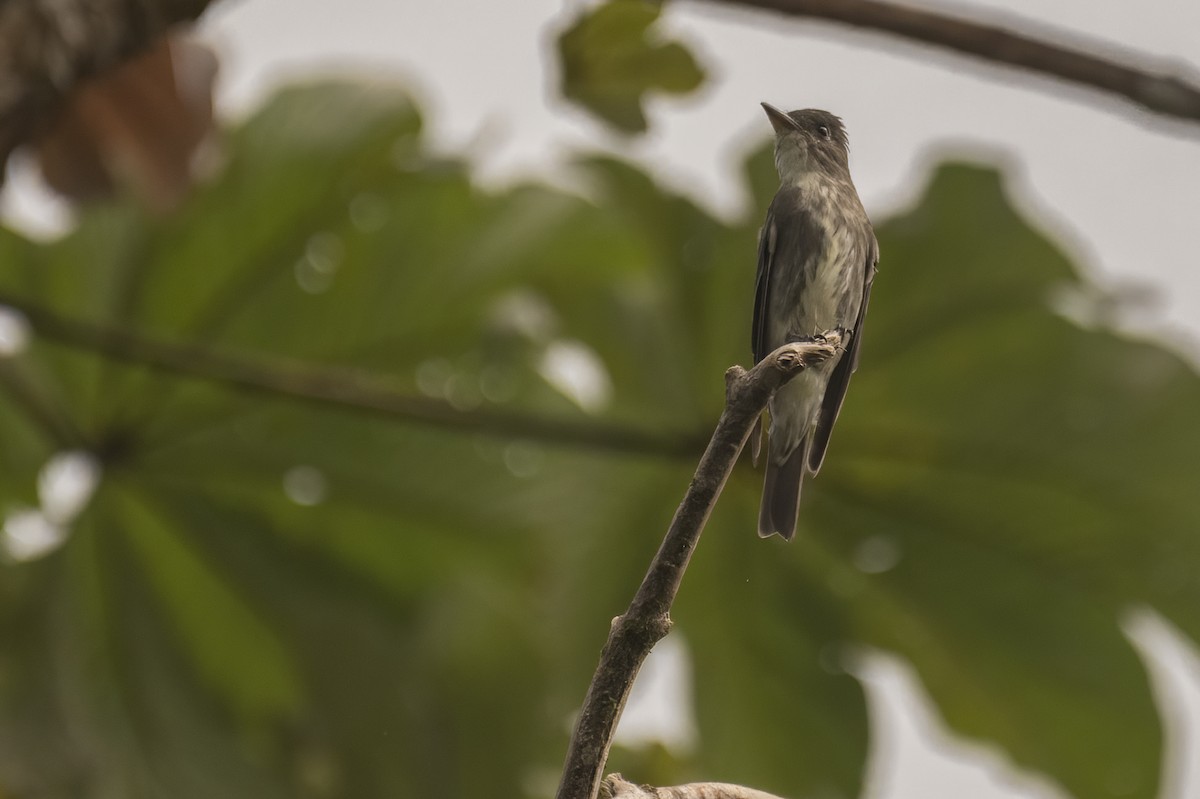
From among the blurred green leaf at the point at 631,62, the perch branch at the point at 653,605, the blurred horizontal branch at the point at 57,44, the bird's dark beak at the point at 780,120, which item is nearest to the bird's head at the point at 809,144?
the bird's dark beak at the point at 780,120

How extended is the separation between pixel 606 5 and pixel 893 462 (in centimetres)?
175

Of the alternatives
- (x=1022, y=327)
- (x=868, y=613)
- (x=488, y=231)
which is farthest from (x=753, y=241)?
(x=488, y=231)

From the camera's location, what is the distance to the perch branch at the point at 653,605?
1.01m

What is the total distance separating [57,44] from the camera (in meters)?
2.56

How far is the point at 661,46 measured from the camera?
74.4 inches

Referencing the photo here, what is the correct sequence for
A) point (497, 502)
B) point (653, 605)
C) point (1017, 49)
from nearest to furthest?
point (653, 605) < point (1017, 49) < point (497, 502)

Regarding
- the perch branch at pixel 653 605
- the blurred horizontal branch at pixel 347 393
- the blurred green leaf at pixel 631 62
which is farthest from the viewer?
the blurred horizontal branch at pixel 347 393

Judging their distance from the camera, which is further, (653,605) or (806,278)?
(806,278)

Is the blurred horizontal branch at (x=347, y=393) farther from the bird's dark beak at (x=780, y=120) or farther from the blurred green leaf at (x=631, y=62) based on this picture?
the bird's dark beak at (x=780, y=120)

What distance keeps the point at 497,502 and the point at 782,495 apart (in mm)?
3585

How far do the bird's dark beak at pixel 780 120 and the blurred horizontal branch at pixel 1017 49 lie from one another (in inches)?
16.0

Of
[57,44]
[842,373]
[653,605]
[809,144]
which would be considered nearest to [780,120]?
[809,144]

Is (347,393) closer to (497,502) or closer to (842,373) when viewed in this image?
(497,502)

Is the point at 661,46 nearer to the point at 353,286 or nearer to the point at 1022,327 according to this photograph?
the point at 1022,327
